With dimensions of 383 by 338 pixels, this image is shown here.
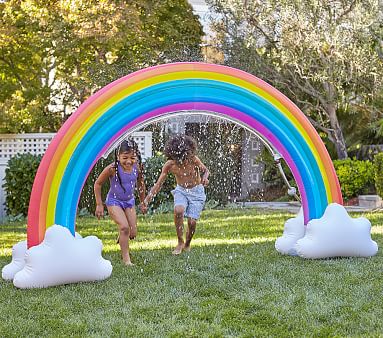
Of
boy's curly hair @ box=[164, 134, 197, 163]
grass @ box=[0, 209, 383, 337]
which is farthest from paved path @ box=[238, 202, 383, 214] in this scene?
boy's curly hair @ box=[164, 134, 197, 163]

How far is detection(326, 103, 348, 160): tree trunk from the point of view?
16.1 m

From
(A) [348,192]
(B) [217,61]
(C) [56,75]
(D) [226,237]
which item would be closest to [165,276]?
(D) [226,237]

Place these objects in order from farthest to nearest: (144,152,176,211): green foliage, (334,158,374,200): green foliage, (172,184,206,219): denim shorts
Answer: (334,158,374,200): green foliage, (144,152,176,211): green foliage, (172,184,206,219): denim shorts

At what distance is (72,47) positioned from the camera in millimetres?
16078

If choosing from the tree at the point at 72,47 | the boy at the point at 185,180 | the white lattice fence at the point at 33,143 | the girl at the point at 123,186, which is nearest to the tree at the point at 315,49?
the tree at the point at 72,47

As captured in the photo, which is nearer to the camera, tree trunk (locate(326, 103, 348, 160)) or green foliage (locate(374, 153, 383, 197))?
green foliage (locate(374, 153, 383, 197))

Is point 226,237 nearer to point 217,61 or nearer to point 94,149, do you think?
point 94,149

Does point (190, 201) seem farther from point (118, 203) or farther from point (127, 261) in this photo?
point (127, 261)

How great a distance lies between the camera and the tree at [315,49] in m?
14.9

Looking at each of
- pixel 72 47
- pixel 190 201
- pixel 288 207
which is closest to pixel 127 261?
pixel 190 201

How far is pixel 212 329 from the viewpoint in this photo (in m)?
4.46

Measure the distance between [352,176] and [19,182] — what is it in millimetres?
6781

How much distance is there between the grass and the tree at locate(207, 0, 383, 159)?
25.2ft

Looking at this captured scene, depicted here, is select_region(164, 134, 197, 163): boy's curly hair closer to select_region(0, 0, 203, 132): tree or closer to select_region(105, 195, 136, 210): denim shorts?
select_region(105, 195, 136, 210): denim shorts
